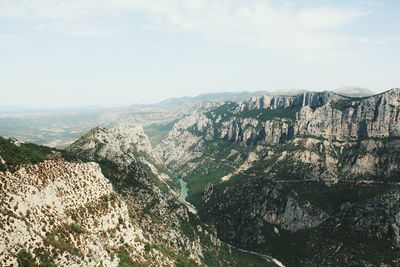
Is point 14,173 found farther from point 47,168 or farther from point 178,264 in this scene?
point 178,264

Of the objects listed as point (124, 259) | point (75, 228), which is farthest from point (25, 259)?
point (124, 259)

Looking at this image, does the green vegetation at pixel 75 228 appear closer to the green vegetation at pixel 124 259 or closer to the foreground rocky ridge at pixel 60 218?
the foreground rocky ridge at pixel 60 218

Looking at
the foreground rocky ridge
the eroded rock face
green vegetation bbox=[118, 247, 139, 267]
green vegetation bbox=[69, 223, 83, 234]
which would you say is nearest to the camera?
the foreground rocky ridge

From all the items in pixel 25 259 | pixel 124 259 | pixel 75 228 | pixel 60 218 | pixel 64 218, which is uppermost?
pixel 60 218

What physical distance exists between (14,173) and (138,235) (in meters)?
54.6

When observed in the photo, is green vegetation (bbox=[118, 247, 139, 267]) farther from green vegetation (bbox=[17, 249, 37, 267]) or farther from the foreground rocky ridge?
green vegetation (bbox=[17, 249, 37, 267])

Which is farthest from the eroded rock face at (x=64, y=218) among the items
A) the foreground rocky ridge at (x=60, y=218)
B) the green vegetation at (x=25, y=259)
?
the green vegetation at (x=25, y=259)

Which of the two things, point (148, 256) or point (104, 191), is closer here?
point (104, 191)

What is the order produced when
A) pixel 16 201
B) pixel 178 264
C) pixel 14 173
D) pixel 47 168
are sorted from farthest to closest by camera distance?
1. pixel 178 264
2. pixel 47 168
3. pixel 14 173
4. pixel 16 201

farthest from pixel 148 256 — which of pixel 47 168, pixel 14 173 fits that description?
pixel 14 173

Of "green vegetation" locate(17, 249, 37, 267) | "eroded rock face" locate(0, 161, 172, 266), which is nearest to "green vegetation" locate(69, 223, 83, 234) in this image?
"eroded rock face" locate(0, 161, 172, 266)

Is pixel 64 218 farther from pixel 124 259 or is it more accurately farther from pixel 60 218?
pixel 124 259

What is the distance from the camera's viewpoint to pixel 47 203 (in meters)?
119

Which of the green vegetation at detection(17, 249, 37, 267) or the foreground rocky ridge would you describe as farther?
the foreground rocky ridge
